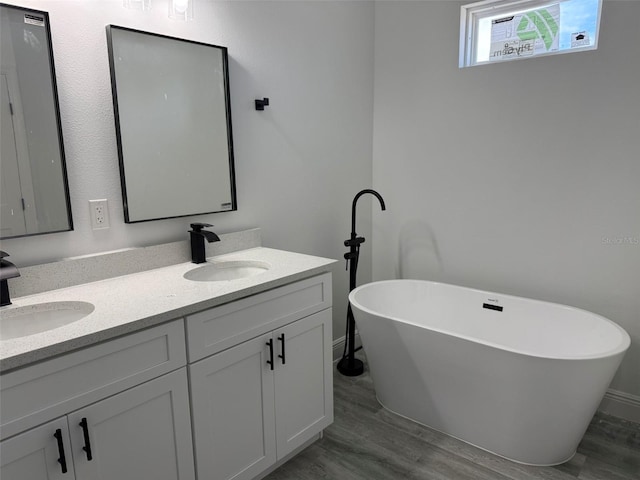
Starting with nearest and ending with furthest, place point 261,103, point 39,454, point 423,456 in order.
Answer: point 39,454
point 423,456
point 261,103

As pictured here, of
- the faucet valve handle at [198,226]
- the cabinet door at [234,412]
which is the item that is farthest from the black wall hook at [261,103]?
the cabinet door at [234,412]

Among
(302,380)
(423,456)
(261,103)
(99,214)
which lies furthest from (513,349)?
(99,214)

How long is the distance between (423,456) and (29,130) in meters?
2.14

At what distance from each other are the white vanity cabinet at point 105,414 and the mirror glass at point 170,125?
726mm

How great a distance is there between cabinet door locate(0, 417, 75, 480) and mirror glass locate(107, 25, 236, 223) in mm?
912

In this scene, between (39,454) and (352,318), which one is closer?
(39,454)

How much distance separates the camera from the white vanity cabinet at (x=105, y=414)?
1.13 meters

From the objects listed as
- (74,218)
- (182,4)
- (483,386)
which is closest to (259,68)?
(182,4)

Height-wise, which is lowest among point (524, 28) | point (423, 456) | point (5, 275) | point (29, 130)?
point (423, 456)

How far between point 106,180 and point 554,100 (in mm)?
2304

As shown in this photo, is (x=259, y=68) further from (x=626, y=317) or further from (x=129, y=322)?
(x=626, y=317)

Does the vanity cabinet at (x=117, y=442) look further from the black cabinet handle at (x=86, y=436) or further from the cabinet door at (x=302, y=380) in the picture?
the cabinet door at (x=302, y=380)

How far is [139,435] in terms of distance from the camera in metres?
1.38

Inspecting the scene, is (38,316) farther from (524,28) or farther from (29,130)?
(524,28)
